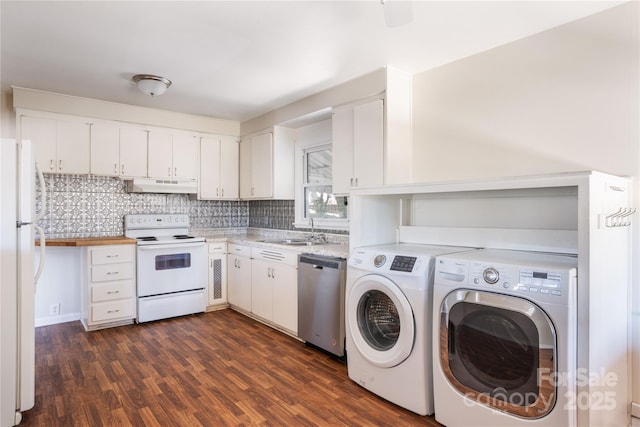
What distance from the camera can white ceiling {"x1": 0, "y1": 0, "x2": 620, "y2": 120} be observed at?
2.18 m

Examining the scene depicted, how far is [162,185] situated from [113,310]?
1.48 meters

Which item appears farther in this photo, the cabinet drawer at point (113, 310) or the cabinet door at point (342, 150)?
the cabinet drawer at point (113, 310)

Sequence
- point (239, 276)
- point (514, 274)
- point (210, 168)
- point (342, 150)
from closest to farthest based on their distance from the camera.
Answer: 1. point (514, 274)
2. point (342, 150)
3. point (239, 276)
4. point (210, 168)

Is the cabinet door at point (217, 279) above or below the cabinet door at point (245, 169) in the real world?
below

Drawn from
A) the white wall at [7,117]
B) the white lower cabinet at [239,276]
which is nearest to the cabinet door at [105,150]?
the white wall at [7,117]

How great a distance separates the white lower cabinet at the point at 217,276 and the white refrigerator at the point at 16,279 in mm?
2295

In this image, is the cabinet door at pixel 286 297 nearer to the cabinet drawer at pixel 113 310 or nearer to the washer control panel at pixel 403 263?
the washer control panel at pixel 403 263

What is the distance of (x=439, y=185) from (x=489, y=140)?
74cm

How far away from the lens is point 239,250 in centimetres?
433

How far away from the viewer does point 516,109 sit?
255 cm

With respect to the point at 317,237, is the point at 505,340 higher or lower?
lower

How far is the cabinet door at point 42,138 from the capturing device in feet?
12.0

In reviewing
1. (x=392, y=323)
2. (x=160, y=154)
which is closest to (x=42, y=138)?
(x=160, y=154)

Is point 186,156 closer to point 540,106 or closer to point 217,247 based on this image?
point 217,247
